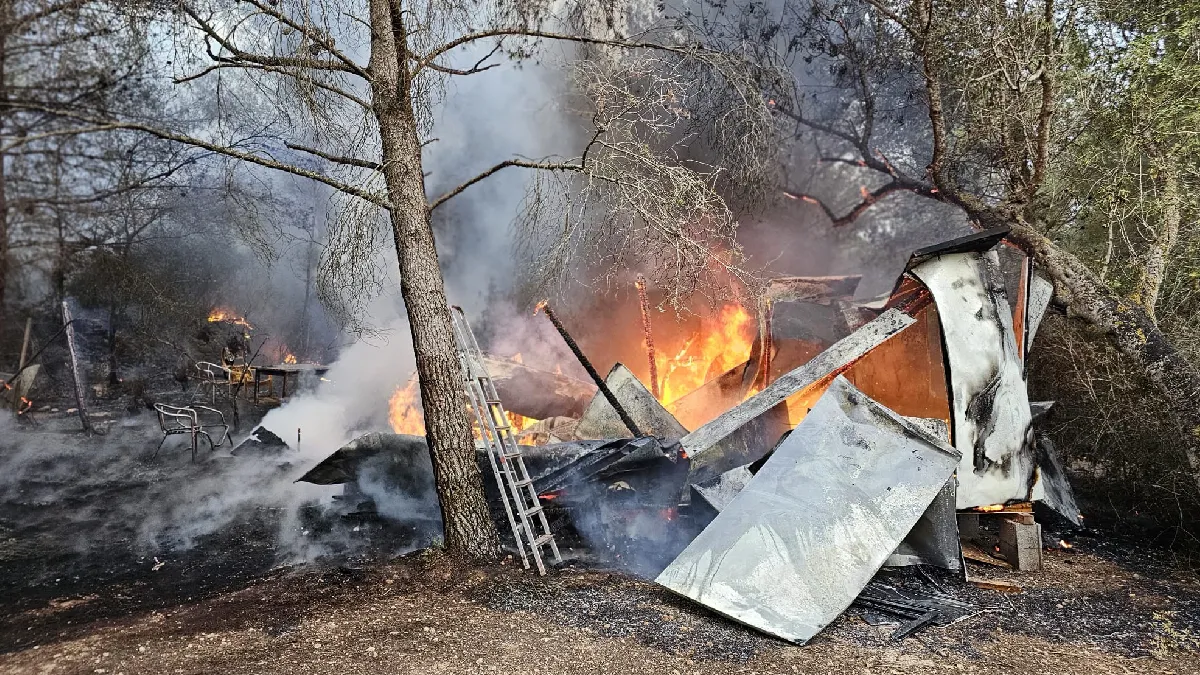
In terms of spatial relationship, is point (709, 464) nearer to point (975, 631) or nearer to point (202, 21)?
point (975, 631)

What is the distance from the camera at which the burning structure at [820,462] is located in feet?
16.4

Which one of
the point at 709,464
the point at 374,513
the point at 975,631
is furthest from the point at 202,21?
the point at 975,631

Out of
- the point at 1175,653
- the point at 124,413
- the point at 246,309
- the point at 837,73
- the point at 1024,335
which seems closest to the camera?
the point at 1175,653

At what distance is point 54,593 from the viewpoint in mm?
5777

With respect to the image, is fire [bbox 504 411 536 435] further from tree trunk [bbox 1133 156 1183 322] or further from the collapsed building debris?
tree trunk [bbox 1133 156 1183 322]

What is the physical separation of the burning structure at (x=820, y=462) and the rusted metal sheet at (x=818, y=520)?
0.04 ft

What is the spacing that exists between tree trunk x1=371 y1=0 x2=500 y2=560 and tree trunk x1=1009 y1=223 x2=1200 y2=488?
21.6ft

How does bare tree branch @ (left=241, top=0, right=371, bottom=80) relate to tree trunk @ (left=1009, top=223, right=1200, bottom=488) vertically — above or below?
above

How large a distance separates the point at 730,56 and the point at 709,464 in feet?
13.6

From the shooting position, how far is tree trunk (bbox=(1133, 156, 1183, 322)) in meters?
6.95

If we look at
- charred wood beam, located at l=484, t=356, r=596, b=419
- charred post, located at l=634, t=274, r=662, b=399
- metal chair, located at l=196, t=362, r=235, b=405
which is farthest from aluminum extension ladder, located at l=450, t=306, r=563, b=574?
metal chair, located at l=196, t=362, r=235, b=405

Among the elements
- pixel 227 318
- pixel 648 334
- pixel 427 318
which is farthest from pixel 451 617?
pixel 227 318

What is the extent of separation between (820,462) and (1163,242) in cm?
488

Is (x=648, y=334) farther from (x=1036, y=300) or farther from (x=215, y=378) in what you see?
A: (x=215, y=378)
